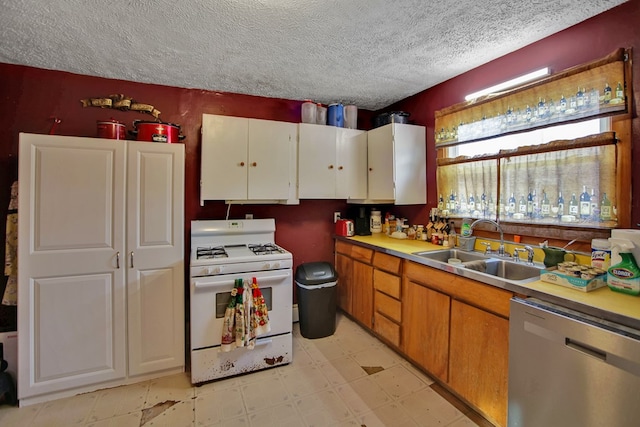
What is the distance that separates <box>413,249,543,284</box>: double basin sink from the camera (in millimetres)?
1828

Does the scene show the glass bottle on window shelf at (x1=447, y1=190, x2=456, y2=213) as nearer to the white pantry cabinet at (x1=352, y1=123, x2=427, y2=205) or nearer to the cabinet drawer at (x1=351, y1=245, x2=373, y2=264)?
the white pantry cabinet at (x1=352, y1=123, x2=427, y2=205)

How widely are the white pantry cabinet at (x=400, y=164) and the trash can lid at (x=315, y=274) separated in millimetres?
→ 902

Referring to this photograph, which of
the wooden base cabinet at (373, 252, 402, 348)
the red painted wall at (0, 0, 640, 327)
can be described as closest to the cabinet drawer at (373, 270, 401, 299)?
the wooden base cabinet at (373, 252, 402, 348)

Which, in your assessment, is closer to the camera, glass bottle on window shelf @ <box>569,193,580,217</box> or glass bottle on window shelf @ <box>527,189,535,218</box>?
glass bottle on window shelf @ <box>569,193,580,217</box>

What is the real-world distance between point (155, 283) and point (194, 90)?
1.84 meters

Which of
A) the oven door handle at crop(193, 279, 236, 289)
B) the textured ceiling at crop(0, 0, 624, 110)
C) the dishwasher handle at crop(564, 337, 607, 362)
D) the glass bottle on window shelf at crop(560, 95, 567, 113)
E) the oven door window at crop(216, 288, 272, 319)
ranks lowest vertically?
the oven door window at crop(216, 288, 272, 319)

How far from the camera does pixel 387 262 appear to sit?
2.54 m

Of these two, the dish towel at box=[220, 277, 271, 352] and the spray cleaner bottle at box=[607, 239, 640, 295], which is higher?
the spray cleaner bottle at box=[607, 239, 640, 295]

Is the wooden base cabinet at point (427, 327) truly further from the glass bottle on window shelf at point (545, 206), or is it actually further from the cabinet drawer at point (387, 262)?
the glass bottle on window shelf at point (545, 206)

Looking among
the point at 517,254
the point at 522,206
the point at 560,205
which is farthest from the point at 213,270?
the point at 560,205

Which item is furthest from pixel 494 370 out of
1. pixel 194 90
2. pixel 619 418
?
pixel 194 90

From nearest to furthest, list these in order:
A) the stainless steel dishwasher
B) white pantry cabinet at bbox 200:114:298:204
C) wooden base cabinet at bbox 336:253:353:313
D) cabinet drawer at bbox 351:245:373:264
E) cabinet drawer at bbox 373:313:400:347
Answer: the stainless steel dishwasher, cabinet drawer at bbox 373:313:400:347, white pantry cabinet at bbox 200:114:298:204, cabinet drawer at bbox 351:245:373:264, wooden base cabinet at bbox 336:253:353:313

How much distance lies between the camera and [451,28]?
6.12 feet

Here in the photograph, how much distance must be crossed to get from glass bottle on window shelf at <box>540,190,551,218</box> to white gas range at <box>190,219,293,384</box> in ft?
6.17
